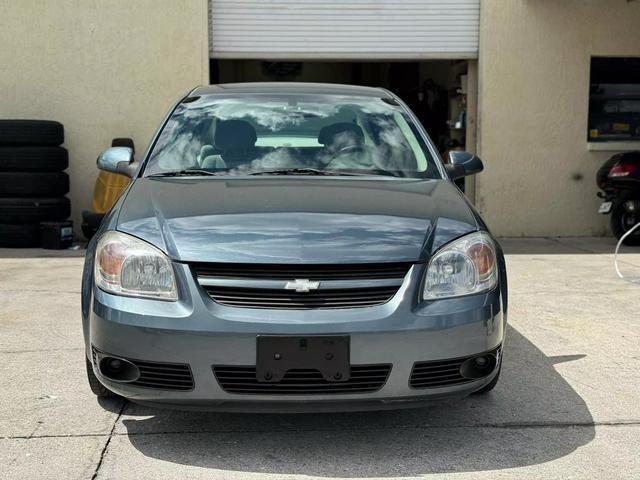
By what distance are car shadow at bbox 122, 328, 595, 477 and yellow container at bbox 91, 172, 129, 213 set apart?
609 cm

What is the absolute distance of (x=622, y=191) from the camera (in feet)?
30.3

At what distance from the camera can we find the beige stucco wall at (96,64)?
9.69 m

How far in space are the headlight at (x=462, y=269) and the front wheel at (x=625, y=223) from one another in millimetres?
6762

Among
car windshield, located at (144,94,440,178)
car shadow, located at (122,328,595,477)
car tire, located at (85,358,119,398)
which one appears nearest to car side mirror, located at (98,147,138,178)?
car windshield, located at (144,94,440,178)

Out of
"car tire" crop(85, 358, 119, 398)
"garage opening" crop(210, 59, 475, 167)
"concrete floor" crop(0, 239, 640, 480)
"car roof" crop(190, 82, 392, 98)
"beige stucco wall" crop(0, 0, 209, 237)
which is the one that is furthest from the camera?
"garage opening" crop(210, 59, 475, 167)

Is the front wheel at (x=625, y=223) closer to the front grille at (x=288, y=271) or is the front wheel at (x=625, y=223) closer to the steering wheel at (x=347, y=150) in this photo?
the steering wheel at (x=347, y=150)

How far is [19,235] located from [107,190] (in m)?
1.17

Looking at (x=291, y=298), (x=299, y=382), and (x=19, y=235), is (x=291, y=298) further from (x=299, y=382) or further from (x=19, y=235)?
(x=19, y=235)

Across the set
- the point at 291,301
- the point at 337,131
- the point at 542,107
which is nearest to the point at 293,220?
the point at 291,301

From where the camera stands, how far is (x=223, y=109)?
4406 mm

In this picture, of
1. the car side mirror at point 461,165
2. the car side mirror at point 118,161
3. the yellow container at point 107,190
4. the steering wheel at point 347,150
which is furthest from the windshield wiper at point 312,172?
the yellow container at point 107,190

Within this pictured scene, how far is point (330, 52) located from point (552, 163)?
332cm

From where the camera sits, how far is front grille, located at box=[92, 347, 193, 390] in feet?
9.64

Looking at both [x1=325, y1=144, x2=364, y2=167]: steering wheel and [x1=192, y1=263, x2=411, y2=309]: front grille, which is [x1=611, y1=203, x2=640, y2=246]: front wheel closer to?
[x1=325, y1=144, x2=364, y2=167]: steering wheel
